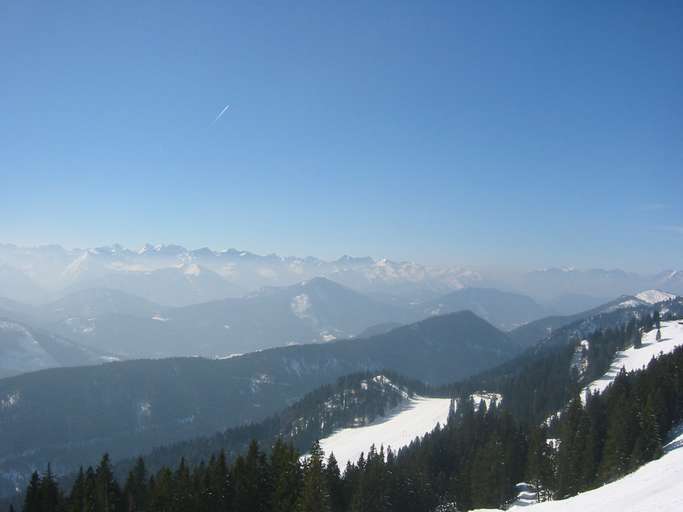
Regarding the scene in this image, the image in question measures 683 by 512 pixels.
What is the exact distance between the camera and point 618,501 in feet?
135

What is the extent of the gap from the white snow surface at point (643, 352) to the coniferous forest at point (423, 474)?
66.2 meters

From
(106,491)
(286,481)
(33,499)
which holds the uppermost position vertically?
(286,481)

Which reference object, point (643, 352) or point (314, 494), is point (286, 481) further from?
point (643, 352)

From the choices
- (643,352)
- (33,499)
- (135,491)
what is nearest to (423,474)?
(135,491)

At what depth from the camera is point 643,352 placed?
168 m

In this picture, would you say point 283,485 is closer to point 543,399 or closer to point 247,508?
point 247,508

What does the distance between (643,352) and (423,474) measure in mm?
129177

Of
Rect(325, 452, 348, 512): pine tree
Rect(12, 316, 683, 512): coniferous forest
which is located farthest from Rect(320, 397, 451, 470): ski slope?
Rect(325, 452, 348, 512): pine tree

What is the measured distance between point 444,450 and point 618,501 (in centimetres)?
5841

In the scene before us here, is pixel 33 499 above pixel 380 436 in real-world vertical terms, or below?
above

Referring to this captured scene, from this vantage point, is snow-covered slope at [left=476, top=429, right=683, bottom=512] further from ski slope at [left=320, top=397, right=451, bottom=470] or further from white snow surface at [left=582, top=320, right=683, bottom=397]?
ski slope at [left=320, top=397, right=451, bottom=470]

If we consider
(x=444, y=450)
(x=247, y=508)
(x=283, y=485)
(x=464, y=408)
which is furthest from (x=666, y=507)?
(x=464, y=408)

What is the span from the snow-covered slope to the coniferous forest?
20.0 feet

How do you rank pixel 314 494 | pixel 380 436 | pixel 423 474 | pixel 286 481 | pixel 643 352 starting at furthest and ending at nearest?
pixel 380 436 < pixel 643 352 < pixel 423 474 < pixel 286 481 < pixel 314 494
